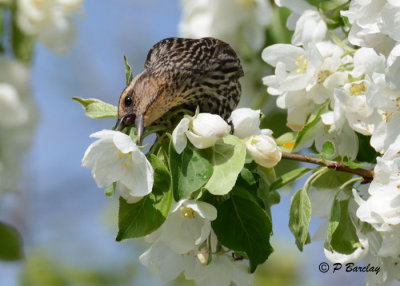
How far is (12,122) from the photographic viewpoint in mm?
3012

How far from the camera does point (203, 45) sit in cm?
336

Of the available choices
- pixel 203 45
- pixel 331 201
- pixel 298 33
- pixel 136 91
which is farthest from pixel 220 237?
pixel 203 45

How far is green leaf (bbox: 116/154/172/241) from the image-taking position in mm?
1854

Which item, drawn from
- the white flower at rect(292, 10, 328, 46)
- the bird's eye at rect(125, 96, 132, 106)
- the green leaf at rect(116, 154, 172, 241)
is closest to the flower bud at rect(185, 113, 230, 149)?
the green leaf at rect(116, 154, 172, 241)

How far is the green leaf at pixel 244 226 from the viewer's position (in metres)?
1.96

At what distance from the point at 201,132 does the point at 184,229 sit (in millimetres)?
244

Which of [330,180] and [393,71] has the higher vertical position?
[393,71]

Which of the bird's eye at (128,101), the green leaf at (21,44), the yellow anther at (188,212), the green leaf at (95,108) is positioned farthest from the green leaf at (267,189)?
the green leaf at (21,44)

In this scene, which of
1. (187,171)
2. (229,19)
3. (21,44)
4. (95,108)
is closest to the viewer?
(187,171)

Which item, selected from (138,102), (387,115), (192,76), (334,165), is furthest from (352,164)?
(192,76)

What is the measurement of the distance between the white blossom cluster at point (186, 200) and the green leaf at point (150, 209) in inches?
0.9

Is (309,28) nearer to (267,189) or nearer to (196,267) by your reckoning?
(267,189)

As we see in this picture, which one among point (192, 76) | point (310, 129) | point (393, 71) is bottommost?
point (192, 76)

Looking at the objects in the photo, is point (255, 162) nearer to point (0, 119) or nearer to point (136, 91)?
point (136, 91)
